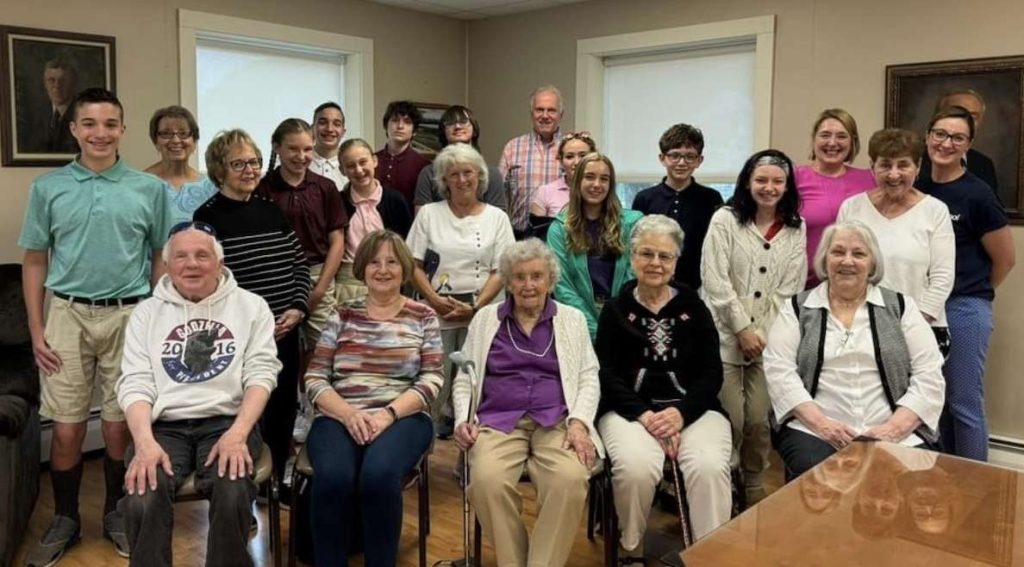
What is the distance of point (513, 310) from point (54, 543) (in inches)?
70.9

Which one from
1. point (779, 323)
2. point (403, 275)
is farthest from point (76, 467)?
point (779, 323)

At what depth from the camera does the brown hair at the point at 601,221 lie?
3.23m

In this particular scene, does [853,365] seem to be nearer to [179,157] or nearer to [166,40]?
[179,157]

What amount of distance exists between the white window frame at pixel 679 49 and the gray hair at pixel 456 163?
71.6 inches

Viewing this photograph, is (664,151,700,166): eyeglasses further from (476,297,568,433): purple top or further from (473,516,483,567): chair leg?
(473,516,483,567): chair leg

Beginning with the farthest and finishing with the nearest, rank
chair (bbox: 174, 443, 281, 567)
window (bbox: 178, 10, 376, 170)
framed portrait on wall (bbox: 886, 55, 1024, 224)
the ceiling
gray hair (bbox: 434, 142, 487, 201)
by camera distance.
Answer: the ceiling < window (bbox: 178, 10, 376, 170) < framed portrait on wall (bbox: 886, 55, 1024, 224) < gray hair (bbox: 434, 142, 487, 201) < chair (bbox: 174, 443, 281, 567)

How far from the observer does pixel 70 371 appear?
296cm

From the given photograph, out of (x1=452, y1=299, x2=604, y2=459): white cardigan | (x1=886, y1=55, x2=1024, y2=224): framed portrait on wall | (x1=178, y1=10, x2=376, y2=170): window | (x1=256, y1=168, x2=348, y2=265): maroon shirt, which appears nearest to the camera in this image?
(x1=452, y1=299, x2=604, y2=459): white cardigan

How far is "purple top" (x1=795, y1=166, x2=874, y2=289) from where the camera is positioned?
3.38 m

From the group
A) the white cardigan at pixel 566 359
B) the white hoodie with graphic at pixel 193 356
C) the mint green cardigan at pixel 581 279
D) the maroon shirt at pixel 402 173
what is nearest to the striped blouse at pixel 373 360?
the white cardigan at pixel 566 359

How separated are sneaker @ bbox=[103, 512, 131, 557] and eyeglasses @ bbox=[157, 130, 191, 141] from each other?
1414 millimetres

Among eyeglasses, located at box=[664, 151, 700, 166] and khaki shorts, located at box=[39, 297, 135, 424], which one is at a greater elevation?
eyeglasses, located at box=[664, 151, 700, 166]

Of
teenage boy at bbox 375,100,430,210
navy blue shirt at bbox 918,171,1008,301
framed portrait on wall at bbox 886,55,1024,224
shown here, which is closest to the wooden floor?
navy blue shirt at bbox 918,171,1008,301

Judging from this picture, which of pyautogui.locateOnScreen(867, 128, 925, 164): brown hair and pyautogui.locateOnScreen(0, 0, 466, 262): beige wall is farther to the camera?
pyautogui.locateOnScreen(0, 0, 466, 262): beige wall
